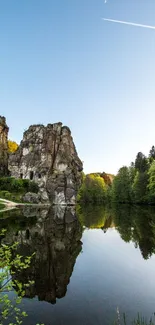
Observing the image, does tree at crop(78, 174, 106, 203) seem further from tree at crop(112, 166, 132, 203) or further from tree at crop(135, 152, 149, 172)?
tree at crop(135, 152, 149, 172)

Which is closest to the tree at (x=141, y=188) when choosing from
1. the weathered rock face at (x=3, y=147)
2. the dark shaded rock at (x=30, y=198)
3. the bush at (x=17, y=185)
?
the bush at (x=17, y=185)

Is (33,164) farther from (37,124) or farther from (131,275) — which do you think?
(131,275)

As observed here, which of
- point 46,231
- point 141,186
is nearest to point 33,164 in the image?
point 141,186

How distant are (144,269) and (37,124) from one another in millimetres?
76422

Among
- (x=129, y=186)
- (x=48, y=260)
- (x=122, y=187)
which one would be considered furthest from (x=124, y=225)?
(x=122, y=187)

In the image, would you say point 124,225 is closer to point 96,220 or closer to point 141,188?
point 96,220

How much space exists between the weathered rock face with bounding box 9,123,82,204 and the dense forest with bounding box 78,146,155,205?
21.1 meters

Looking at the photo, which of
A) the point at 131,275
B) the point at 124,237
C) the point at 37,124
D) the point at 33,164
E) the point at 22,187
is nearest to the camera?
the point at 131,275

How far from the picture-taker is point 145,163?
93875 mm

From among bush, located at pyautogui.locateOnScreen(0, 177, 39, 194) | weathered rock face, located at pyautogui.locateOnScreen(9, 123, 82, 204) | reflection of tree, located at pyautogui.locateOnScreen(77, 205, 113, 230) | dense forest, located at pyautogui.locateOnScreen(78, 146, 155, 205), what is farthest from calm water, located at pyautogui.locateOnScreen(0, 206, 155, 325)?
weathered rock face, located at pyautogui.locateOnScreen(9, 123, 82, 204)

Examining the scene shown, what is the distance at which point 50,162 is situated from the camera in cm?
8175

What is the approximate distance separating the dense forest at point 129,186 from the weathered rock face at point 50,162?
2107 cm

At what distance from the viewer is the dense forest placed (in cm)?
8281

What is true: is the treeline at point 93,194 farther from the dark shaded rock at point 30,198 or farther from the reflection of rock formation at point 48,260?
the reflection of rock formation at point 48,260
